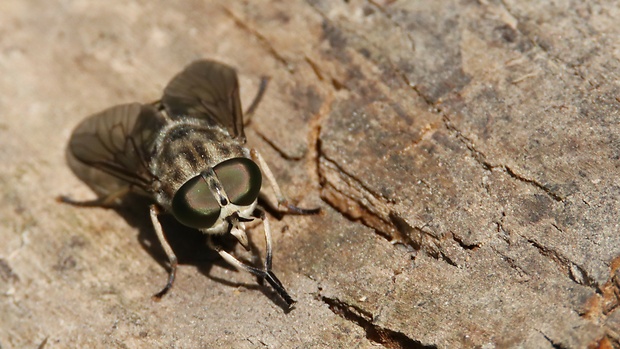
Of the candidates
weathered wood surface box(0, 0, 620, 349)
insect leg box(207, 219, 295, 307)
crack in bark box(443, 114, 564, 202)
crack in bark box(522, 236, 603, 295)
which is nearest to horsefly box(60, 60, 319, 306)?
insect leg box(207, 219, 295, 307)

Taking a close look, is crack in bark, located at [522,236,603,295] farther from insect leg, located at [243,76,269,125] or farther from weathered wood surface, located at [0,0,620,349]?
insect leg, located at [243,76,269,125]

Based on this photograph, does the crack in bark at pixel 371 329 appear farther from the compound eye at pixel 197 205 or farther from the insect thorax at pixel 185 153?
the insect thorax at pixel 185 153

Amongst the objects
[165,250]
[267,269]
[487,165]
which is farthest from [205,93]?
[487,165]

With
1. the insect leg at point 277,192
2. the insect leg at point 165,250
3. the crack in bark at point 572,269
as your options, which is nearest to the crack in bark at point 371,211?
the insect leg at point 277,192

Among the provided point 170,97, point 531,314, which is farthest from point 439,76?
point 170,97

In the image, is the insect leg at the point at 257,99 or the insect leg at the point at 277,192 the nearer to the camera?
the insect leg at the point at 277,192

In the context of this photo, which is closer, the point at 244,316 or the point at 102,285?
the point at 244,316

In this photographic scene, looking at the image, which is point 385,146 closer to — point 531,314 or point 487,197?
point 487,197
